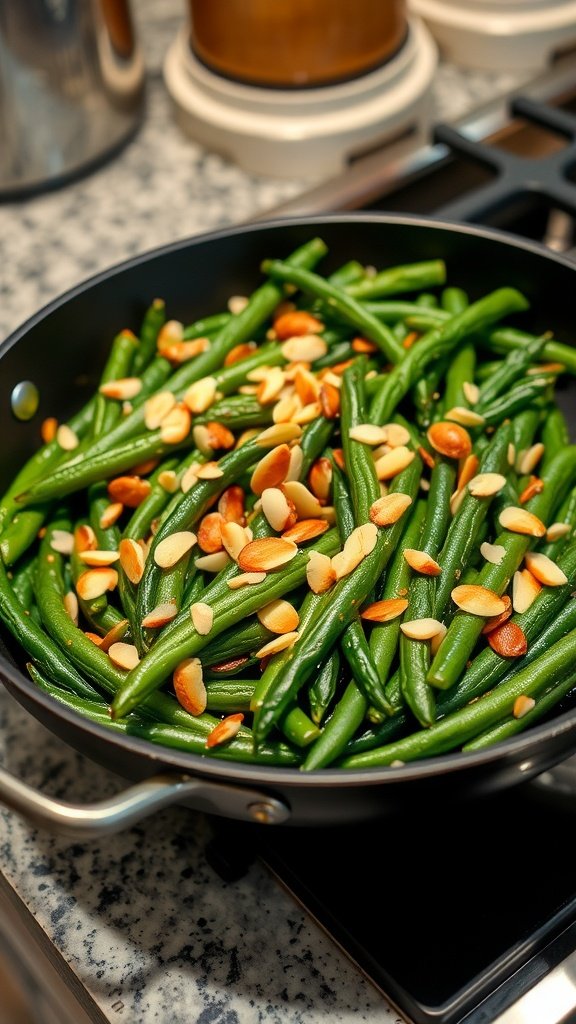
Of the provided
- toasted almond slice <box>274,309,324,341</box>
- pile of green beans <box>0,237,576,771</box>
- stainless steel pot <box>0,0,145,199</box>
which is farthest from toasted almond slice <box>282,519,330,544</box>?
stainless steel pot <box>0,0,145,199</box>

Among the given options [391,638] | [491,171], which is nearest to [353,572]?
[391,638]

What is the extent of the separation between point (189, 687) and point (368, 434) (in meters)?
0.32

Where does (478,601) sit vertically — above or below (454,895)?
above

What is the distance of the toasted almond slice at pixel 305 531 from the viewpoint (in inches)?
34.9

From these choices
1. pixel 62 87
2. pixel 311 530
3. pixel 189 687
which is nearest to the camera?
pixel 189 687

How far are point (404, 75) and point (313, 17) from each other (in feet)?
0.79

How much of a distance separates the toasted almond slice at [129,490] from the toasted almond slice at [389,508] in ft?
0.83

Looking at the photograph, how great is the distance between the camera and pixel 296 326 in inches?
44.8

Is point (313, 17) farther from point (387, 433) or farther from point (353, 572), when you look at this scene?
point (353, 572)

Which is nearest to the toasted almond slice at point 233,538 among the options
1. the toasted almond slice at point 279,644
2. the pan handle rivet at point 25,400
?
the toasted almond slice at point 279,644

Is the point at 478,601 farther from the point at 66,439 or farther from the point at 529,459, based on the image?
the point at 66,439

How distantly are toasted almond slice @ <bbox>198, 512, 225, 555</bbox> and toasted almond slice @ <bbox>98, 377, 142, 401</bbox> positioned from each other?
9.4 inches

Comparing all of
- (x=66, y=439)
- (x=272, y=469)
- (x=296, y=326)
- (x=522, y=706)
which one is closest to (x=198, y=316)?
(x=296, y=326)

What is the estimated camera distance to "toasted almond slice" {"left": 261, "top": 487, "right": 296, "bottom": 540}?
0.89m
